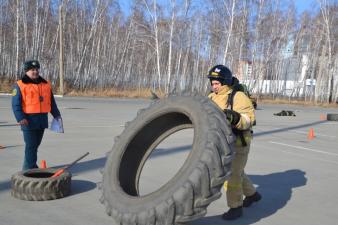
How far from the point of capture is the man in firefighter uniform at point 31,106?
19.6 ft

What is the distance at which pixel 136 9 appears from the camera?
4100cm

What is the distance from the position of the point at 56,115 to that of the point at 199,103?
3091mm

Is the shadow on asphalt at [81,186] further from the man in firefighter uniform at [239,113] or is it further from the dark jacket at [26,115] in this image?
the man in firefighter uniform at [239,113]

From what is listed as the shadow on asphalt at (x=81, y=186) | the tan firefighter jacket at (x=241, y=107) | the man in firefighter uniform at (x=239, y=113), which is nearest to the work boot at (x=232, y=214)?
the man in firefighter uniform at (x=239, y=113)

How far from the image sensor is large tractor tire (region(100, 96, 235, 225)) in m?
3.73

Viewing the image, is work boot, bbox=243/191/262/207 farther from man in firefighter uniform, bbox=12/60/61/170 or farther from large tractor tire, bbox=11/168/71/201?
man in firefighter uniform, bbox=12/60/61/170

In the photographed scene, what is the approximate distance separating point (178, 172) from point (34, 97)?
119 inches

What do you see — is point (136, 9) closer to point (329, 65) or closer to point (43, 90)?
point (329, 65)

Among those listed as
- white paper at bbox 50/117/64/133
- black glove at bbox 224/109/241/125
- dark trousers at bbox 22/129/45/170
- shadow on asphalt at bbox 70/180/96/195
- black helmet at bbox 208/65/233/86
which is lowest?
shadow on asphalt at bbox 70/180/96/195

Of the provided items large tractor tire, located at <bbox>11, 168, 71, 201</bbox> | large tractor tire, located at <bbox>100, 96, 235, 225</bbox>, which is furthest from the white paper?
large tractor tire, located at <bbox>100, 96, 235, 225</bbox>

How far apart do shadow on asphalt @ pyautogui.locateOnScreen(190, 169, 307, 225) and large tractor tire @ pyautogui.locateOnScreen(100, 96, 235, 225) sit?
3.03 feet

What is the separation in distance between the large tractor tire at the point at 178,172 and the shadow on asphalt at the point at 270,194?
92 cm

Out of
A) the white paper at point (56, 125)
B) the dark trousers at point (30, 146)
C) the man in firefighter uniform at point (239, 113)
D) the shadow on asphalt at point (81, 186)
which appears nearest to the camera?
the man in firefighter uniform at point (239, 113)

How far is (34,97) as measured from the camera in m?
6.07
